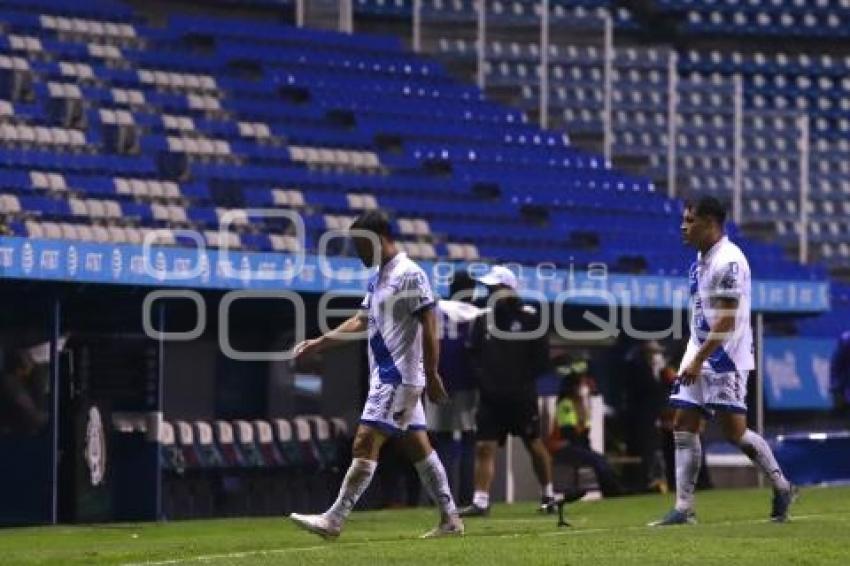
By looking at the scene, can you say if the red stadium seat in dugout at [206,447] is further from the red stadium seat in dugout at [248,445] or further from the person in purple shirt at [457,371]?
the person in purple shirt at [457,371]

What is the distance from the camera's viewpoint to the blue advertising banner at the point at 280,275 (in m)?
20.0

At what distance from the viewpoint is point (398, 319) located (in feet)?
45.7

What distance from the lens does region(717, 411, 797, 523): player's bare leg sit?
14.9 m

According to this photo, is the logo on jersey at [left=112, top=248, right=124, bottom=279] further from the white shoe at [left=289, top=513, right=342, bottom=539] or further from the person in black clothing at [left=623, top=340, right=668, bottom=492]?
the white shoe at [left=289, top=513, right=342, bottom=539]

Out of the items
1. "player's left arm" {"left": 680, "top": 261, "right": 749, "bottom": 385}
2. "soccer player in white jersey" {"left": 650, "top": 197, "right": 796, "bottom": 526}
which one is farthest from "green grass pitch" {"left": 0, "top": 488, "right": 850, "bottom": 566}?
"player's left arm" {"left": 680, "top": 261, "right": 749, "bottom": 385}

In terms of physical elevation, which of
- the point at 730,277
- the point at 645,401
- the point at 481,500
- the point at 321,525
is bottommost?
the point at 481,500

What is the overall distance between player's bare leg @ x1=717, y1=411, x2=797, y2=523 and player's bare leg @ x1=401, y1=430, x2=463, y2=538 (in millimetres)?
1761

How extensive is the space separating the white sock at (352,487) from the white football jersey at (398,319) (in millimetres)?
496

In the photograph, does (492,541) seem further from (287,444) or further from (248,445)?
(287,444)

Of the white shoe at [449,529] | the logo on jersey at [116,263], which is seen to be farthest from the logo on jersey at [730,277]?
the logo on jersey at [116,263]

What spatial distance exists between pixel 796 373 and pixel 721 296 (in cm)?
1669

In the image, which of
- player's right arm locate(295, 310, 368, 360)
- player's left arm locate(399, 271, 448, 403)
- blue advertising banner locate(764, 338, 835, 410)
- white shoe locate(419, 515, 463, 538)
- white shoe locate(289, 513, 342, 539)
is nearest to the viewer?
white shoe locate(289, 513, 342, 539)

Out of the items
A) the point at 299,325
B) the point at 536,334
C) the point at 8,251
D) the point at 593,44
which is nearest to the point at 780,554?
the point at 536,334

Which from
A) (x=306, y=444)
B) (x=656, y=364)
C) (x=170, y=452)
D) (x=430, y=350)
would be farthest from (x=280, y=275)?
(x=430, y=350)
